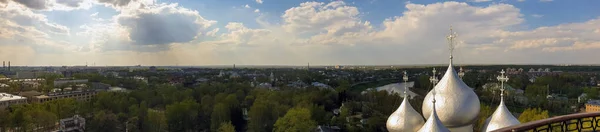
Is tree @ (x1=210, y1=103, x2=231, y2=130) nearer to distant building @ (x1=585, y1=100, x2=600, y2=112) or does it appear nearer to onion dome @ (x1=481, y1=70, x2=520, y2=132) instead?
onion dome @ (x1=481, y1=70, x2=520, y2=132)

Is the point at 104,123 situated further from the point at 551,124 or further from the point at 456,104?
the point at 551,124

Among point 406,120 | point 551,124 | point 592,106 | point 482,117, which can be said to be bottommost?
point 592,106

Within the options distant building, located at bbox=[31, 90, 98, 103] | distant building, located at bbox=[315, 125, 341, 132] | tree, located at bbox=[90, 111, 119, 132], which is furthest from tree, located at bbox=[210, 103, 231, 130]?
distant building, located at bbox=[31, 90, 98, 103]

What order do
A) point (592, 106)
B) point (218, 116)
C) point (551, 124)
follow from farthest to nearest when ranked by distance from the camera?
point (592, 106)
point (218, 116)
point (551, 124)

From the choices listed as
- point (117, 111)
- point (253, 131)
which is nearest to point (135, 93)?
point (117, 111)

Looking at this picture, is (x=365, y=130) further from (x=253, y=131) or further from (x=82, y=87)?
(x=82, y=87)

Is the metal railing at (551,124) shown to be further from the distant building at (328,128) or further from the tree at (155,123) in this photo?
the tree at (155,123)

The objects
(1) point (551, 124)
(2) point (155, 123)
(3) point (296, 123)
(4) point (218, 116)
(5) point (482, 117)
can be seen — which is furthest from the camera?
(4) point (218, 116)

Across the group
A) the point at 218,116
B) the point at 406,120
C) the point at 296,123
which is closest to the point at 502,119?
the point at 406,120

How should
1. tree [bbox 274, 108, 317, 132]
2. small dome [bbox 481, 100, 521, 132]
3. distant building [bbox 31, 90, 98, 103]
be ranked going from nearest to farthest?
small dome [bbox 481, 100, 521, 132]
tree [bbox 274, 108, 317, 132]
distant building [bbox 31, 90, 98, 103]
